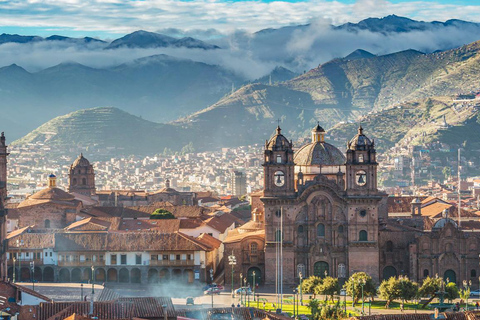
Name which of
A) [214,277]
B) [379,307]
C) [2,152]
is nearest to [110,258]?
[214,277]

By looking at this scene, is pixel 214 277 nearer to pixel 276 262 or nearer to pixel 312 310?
pixel 276 262

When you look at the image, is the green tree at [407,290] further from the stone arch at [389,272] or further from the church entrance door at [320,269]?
the stone arch at [389,272]

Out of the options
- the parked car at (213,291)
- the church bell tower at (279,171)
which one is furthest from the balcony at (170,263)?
the church bell tower at (279,171)

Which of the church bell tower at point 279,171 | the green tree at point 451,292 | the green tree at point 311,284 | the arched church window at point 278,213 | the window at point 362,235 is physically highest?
the church bell tower at point 279,171

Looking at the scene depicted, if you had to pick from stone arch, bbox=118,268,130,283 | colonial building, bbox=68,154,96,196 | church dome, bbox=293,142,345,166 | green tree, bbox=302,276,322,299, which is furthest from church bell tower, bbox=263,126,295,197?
colonial building, bbox=68,154,96,196

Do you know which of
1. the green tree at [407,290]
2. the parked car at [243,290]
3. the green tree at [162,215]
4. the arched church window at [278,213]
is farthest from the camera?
the green tree at [162,215]

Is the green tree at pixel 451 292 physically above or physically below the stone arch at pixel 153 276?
below

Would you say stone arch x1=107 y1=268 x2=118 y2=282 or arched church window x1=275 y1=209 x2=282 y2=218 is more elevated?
arched church window x1=275 y1=209 x2=282 y2=218

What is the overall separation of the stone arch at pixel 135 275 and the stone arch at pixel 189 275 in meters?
4.02

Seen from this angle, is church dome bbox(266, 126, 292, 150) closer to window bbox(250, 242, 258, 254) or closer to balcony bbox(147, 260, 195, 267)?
window bbox(250, 242, 258, 254)

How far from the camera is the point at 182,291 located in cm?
10131

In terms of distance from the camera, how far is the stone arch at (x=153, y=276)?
107m

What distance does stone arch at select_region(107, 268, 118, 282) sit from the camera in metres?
108

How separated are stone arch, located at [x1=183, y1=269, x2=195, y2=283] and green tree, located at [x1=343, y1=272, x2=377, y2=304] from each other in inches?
633
